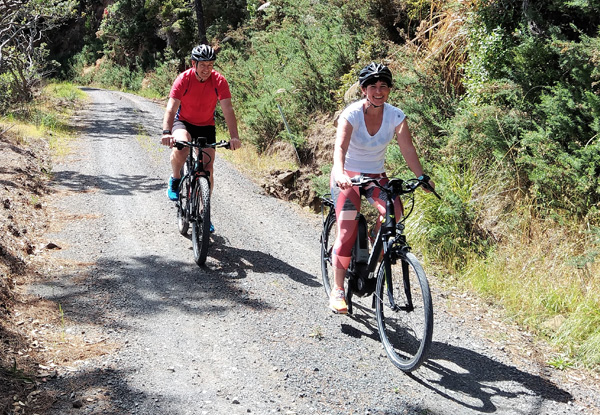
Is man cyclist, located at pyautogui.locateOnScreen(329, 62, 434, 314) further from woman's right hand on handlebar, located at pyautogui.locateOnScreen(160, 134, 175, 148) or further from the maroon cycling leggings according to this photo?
woman's right hand on handlebar, located at pyautogui.locateOnScreen(160, 134, 175, 148)

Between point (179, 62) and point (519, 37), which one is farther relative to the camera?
point (179, 62)

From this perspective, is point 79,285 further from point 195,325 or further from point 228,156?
point 228,156

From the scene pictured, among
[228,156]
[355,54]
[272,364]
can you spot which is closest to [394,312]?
[272,364]

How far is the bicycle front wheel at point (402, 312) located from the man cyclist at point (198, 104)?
296 cm

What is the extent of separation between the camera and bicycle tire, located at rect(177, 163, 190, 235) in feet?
22.8

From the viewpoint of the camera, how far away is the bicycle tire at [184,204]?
6953mm

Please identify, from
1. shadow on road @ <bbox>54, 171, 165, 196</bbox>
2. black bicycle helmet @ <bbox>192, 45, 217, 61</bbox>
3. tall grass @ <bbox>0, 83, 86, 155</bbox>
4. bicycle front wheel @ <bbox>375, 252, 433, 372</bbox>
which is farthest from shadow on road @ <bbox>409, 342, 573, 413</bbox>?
tall grass @ <bbox>0, 83, 86, 155</bbox>

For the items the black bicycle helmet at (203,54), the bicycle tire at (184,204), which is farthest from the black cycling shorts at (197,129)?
the black bicycle helmet at (203,54)

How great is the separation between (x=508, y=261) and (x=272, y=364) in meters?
3.23

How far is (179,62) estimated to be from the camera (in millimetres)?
34625

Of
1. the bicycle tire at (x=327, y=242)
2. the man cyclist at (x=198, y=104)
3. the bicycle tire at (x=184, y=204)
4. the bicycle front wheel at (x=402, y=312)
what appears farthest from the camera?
the bicycle tire at (x=184, y=204)

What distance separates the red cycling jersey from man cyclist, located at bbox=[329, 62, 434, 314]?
103 inches

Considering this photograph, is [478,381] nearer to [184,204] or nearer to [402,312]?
[402,312]

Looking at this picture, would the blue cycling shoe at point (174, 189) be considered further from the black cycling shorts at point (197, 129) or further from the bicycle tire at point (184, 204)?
the black cycling shorts at point (197, 129)
